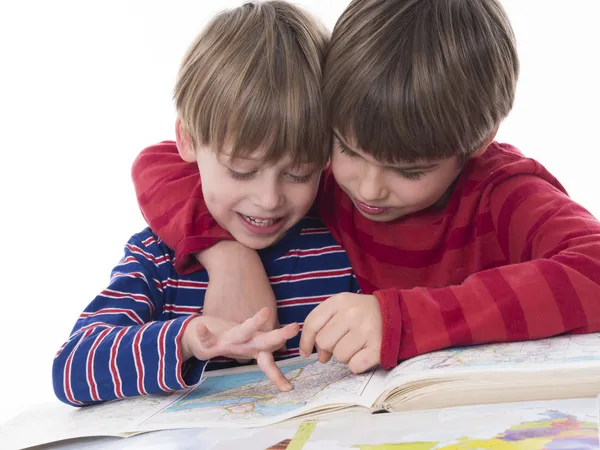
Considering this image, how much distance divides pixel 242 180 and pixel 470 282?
0.33 m

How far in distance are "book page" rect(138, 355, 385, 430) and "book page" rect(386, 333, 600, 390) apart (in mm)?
42

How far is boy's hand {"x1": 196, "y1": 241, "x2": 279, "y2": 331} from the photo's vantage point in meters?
1.01

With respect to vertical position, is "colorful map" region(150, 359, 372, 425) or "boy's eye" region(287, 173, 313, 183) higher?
"boy's eye" region(287, 173, 313, 183)

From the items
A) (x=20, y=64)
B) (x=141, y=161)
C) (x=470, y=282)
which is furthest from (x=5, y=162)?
(x=470, y=282)

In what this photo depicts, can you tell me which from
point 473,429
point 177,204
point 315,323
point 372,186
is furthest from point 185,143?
point 473,429

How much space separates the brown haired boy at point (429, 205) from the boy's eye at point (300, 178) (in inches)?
1.5

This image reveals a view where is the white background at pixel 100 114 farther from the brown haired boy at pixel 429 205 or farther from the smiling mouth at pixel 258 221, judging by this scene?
the smiling mouth at pixel 258 221

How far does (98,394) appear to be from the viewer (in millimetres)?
894

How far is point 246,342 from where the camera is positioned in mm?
856

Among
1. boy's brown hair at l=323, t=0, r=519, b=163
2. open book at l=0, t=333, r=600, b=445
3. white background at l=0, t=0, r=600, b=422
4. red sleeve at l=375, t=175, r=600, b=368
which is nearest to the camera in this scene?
open book at l=0, t=333, r=600, b=445

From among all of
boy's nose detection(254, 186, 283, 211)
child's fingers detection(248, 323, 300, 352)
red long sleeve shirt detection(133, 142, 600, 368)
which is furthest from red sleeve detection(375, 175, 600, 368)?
boy's nose detection(254, 186, 283, 211)

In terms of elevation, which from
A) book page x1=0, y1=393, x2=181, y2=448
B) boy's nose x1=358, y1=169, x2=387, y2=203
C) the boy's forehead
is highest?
the boy's forehead

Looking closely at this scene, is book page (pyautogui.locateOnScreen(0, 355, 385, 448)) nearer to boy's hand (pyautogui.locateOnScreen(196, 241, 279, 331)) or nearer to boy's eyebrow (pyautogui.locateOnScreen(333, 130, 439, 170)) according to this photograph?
boy's hand (pyautogui.locateOnScreen(196, 241, 279, 331))

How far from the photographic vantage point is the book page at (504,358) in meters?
0.71
